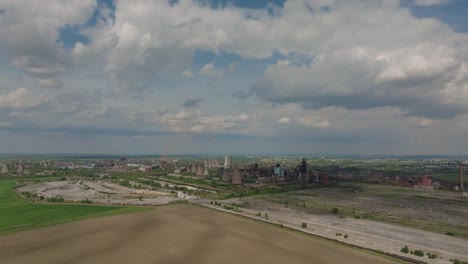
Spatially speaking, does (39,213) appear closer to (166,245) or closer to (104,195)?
(104,195)

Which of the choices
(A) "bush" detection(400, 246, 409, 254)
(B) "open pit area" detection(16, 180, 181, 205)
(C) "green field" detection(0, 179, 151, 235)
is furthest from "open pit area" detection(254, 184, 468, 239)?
(C) "green field" detection(0, 179, 151, 235)

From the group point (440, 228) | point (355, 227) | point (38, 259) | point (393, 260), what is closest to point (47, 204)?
point (38, 259)

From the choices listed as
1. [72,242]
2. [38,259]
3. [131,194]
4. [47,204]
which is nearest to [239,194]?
[131,194]

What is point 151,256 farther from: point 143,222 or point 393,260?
point 393,260

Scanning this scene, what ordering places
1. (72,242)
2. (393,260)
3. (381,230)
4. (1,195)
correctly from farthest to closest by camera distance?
(1,195) → (381,230) → (72,242) → (393,260)

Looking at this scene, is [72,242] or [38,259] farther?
[72,242]

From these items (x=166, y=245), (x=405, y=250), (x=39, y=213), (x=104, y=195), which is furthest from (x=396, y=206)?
(x=39, y=213)

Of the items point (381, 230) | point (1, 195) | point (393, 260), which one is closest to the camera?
point (393, 260)
